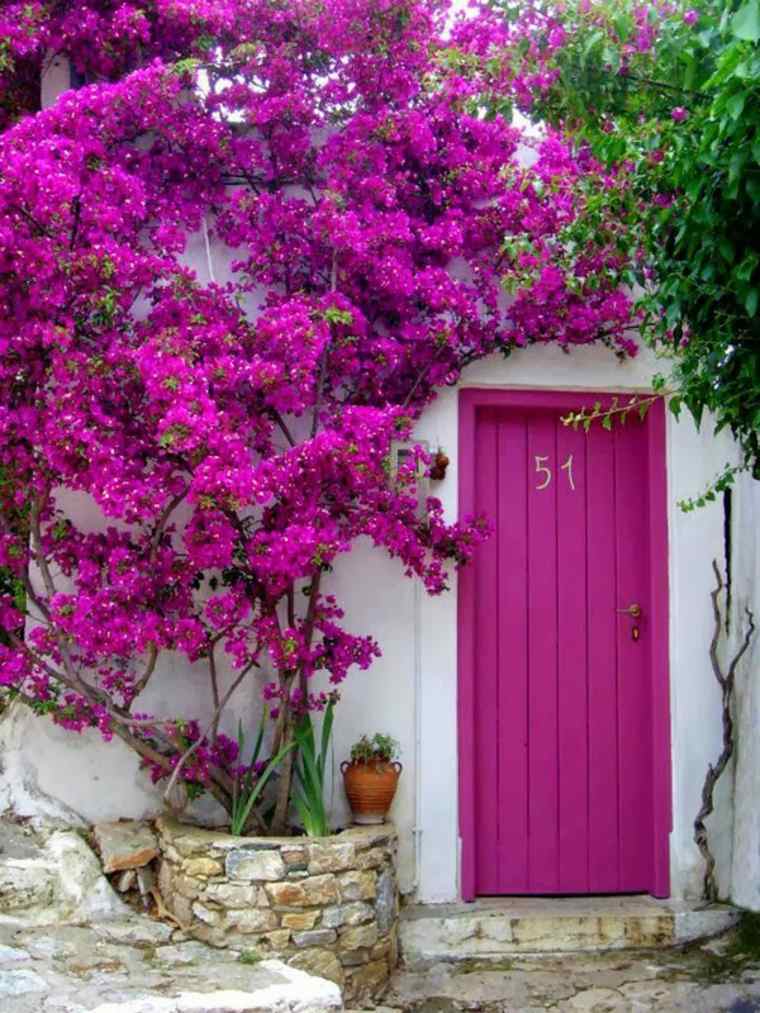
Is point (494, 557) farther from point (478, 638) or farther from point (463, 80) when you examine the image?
point (463, 80)

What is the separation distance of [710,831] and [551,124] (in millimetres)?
3291

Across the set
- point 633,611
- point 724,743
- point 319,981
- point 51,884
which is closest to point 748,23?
point 633,611

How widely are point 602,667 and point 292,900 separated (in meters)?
1.96

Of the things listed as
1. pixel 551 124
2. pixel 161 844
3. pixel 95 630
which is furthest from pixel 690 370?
pixel 161 844

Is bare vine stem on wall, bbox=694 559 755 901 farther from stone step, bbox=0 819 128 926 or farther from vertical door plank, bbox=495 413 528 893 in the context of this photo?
stone step, bbox=0 819 128 926

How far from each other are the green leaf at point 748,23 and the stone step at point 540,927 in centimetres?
386

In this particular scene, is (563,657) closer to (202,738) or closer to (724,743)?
(724,743)

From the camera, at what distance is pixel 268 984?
177 inches

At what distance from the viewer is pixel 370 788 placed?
213 inches

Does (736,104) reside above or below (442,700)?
above

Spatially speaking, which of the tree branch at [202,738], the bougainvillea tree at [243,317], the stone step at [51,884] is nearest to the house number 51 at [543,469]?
the bougainvillea tree at [243,317]

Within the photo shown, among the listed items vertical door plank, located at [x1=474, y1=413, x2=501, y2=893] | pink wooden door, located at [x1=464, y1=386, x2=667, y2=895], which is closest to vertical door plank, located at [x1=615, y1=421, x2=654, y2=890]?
pink wooden door, located at [x1=464, y1=386, x2=667, y2=895]

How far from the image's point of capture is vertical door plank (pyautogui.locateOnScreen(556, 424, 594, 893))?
593 cm

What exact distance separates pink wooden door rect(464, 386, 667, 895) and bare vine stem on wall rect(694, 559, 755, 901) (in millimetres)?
206
